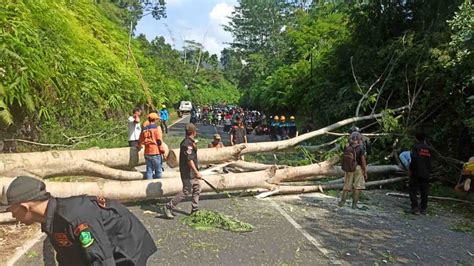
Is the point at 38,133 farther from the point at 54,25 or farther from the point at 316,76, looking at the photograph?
the point at 316,76

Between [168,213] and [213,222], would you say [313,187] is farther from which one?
[168,213]

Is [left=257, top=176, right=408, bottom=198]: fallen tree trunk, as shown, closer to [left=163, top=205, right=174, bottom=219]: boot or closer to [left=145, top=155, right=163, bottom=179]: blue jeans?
[left=145, top=155, right=163, bottom=179]: blue jeans

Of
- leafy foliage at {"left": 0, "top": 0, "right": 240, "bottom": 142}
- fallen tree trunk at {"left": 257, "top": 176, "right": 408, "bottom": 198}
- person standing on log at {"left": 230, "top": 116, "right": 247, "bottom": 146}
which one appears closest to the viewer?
leafy foliage at {"left": 0, "top": 0, "right": 240, "bottom": 142}

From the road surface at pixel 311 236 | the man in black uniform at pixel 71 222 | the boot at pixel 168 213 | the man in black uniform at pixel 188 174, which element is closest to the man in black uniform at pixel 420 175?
the road surface at pixel 311 236

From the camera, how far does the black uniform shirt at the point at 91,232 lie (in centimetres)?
231

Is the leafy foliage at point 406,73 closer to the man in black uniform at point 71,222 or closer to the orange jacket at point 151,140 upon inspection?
the orange jacket at point 151,140

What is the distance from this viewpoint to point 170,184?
8.34m

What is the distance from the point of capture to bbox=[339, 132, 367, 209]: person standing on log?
8.76 metres

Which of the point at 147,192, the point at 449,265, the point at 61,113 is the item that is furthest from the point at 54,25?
the point at 449,265

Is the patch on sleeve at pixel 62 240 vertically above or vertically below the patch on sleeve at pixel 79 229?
below

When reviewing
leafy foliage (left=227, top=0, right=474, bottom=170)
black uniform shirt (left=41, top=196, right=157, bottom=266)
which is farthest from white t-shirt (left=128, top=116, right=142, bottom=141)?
black uniform shirt (left=41, top=196, right=157, bottom=266)

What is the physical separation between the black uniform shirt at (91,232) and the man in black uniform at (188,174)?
4866 mm

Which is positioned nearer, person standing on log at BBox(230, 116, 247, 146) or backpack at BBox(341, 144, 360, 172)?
backpack at BBox(341, 144, 360, 172)

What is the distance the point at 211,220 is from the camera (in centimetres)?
731
